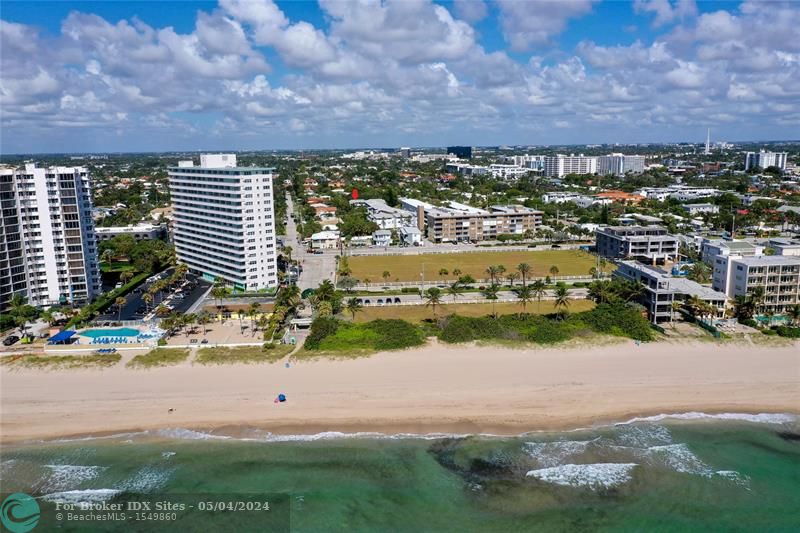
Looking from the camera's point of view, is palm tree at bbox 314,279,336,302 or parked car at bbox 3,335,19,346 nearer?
parked car at bbox 3,335,19,346

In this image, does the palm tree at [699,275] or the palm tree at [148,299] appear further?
the palm tree at [699,275]

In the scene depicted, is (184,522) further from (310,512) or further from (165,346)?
(165,346)

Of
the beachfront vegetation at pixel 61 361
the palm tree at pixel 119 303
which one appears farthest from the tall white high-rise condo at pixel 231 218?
the beachfront vegetation at pixel 61 361

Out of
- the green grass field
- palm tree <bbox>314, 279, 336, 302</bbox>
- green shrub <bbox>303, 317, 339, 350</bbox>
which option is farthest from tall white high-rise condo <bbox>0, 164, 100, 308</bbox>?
the green grass field

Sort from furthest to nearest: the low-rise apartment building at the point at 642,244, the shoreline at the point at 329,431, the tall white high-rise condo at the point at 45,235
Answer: the low-rise apartment building at the point at 642,244
the tall white high-rise condo at the point at 45,235
the shoreline at the point at 329,431

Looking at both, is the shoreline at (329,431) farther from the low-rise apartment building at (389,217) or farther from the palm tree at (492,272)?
the low-rise apartment building at (389,217)

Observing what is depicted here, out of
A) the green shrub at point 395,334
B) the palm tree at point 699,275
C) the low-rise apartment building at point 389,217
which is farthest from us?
the low-rise apartment building at point 389,217

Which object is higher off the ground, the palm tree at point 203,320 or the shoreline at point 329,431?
the palm tree at point 203,320

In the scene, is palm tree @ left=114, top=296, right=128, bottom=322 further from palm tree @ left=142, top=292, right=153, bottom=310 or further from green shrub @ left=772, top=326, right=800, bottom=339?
green shrub @ left=772, top=326, right=800, bottom=339
